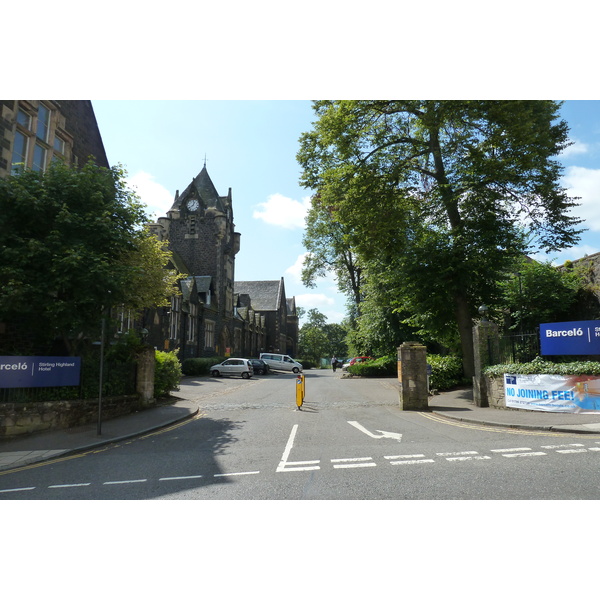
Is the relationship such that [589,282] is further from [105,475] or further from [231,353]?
[231,353]

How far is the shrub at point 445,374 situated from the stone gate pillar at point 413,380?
4638 millimetres

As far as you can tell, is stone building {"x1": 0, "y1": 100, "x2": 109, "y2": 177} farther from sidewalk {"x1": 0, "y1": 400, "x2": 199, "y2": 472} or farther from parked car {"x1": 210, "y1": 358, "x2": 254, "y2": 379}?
parked car {"x1": 210, "y1": 358, "x2": 254, "y2": 379}

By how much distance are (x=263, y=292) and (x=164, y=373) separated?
60.3 meters

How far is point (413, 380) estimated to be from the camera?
14953 millimetres

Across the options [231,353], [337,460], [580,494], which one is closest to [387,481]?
[337,460]

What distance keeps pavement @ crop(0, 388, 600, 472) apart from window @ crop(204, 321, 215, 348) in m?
27.3

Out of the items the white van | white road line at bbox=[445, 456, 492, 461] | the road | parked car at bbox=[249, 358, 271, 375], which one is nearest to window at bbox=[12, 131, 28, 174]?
the road

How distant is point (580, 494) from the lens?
5.39 m

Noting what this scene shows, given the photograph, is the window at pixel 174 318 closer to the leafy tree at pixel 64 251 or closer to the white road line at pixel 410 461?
the leafy tree at pixel 64 251

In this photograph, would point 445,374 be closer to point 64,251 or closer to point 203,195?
point 64,251

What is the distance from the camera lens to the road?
5762 mm

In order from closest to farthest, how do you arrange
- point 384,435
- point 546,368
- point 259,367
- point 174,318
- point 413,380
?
point 384,435
point 546,368
point 413,380
point 174,318
point 259,367

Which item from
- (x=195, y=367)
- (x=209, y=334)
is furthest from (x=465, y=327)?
(x=209, y=334)

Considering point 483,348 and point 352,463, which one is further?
point 483,348
